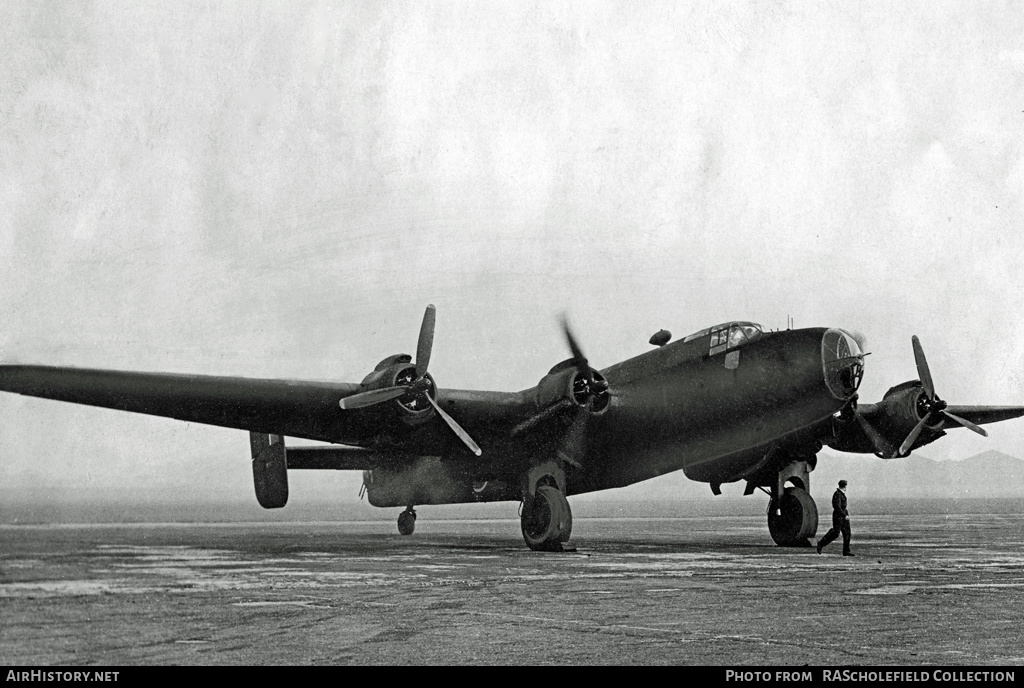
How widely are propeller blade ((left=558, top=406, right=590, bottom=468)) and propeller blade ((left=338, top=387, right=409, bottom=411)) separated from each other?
12.3 feet

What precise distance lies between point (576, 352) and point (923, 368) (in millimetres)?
7646

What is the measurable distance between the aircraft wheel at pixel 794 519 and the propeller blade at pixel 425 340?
8.97 meters

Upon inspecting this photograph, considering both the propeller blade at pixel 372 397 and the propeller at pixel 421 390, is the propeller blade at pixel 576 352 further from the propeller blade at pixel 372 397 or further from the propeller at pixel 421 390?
the propeller blade at pixel 372 397

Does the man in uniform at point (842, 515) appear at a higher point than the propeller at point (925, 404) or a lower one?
lower

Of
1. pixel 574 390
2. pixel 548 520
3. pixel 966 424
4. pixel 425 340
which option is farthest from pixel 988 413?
pixel 425 340

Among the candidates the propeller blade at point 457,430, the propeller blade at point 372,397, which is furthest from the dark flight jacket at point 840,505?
the propeller blade at point 372,397

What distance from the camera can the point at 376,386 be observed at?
1702 centimetres

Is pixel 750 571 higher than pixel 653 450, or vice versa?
pixel 653 450

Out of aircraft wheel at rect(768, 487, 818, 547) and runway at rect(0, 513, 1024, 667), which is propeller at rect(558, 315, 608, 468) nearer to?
runway at rect(0, 513, 1024, 667)

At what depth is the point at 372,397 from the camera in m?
16.8

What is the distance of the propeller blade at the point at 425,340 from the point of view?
56.9 ft
